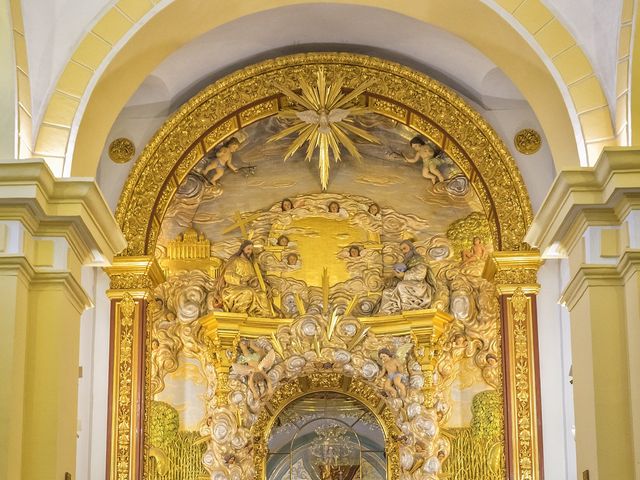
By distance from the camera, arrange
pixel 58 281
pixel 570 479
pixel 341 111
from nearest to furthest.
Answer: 1. pixel 58 281
2. pixel 570 479
3. pixel 341 111

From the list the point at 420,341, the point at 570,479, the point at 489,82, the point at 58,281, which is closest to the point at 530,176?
the point at 489,82

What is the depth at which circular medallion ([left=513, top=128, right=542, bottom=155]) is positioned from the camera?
1627 cm

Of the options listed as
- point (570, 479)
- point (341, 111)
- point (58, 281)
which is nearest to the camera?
point (58, 281)

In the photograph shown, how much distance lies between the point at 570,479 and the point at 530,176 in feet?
11.7

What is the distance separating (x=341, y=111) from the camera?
16547 millimetres

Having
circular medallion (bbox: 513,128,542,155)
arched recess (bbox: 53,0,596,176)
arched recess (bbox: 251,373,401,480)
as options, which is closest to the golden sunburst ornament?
circular medallion (bbox: 513,128,542,155)

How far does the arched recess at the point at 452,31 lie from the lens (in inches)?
480

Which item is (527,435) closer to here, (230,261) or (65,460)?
(230,261)

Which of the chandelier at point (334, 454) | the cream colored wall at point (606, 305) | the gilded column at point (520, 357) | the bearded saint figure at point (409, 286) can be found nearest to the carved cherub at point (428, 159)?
the bearded saint figure at point (409, 286)

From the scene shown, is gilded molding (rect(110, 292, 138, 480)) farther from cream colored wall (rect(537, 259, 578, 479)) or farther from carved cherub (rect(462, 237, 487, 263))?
cream colored wall (rect(537, 259, 578, 479))

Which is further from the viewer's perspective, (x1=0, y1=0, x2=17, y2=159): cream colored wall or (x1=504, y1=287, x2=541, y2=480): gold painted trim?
(x1=504, y1=287, x2=541, y2=480): gold painted trim

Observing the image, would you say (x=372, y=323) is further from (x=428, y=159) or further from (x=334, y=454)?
(x=428, y=159)

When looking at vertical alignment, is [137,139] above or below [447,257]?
above

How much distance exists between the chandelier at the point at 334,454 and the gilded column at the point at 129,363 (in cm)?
235
